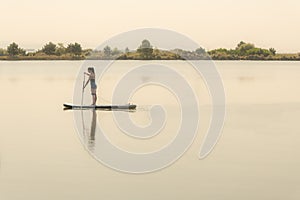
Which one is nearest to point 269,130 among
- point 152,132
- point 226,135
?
point 226,135

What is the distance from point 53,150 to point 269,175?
512 centimetres

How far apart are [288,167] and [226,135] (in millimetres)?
4194

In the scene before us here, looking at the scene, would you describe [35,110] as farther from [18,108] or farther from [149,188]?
[149,188]

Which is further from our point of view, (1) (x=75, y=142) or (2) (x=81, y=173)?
(1) (x=75, y=142)

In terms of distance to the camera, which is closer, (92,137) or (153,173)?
(153,173)

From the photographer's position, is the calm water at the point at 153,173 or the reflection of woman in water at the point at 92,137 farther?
the reflection of woman in water at the point at 92,137

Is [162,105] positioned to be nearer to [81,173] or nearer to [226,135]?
[226,135]

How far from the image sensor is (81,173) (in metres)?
11.8

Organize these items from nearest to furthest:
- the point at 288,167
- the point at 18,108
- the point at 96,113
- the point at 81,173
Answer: the point at 81,173, the point at 288,167, the point at 96,113, the point at 18,108

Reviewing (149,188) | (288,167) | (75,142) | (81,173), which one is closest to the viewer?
(149,188)

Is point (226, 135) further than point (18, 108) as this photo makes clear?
No

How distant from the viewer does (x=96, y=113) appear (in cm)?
2139

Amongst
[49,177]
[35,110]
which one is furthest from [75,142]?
[35,110]

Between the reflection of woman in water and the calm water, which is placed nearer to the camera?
the calm water
